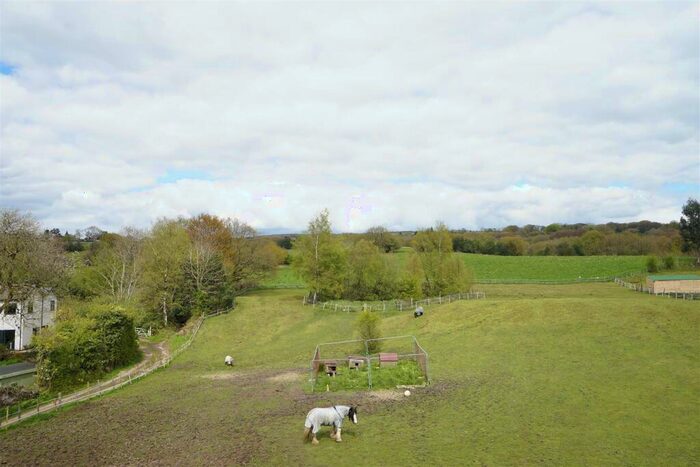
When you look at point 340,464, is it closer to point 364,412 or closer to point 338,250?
point 364,412

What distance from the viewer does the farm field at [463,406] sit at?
16391 millimetres

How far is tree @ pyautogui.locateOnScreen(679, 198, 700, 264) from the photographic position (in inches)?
3238

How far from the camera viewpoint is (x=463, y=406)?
69.2ft

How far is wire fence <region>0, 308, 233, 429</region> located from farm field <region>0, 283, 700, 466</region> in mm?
1309

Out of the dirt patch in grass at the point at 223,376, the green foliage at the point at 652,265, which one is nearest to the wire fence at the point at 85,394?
the dirt patch in grass at the point at 223,376

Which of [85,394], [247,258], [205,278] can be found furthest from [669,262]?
[85,394]

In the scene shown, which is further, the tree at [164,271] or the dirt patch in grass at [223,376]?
the tree at [164,271]

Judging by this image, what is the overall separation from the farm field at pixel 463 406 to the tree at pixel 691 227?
195ft

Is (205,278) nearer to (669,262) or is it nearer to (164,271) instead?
(164,271)

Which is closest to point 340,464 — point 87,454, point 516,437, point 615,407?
point 516,437

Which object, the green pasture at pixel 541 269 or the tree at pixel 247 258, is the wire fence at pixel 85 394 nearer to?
the tree at pixel 247 258

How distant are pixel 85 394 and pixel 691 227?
97194 millimetres

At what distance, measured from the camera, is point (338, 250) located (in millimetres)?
58719

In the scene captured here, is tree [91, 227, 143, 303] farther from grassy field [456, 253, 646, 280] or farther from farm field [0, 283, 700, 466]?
grassy field [456, 253, 646, 280]
